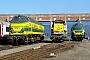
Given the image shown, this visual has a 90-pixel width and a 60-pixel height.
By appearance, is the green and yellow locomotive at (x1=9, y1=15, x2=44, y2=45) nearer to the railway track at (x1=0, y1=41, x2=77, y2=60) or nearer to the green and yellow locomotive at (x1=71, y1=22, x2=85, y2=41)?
the railway track at (x1=0, y1=41, x2=77, y2=60)

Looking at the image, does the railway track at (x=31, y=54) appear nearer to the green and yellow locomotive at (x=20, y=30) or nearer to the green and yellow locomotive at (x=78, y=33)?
the green and yellow locomotive at (x=20, y=30)

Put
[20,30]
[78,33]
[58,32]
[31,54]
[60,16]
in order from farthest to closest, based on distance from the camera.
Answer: [60,16] → [78,33] → [58,32] → [20,30] → [31,54]

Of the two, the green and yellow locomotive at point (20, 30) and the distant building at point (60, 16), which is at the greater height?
the distant building at point (60, 16)

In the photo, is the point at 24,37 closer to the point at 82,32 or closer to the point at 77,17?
the point at 82,32

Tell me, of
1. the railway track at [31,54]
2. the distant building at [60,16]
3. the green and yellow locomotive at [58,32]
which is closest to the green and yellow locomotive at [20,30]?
the railway track at [31,54]

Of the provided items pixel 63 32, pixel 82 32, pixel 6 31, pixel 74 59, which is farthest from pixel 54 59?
pixel 82 32

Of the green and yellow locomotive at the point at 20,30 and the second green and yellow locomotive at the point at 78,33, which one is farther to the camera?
the second green and yellow locomotive at the point at 78,33

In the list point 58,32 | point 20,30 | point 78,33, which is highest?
point 20,30

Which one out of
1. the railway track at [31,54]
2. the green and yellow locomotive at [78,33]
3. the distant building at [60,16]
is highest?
the distant building at [60,16]

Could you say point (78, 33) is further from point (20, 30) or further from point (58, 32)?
point (20, 30)

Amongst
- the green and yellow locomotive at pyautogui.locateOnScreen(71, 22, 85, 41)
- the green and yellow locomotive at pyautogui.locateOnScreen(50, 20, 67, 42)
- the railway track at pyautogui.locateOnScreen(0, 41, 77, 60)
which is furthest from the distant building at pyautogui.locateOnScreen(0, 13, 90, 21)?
the railway track at pyautogui.locateOnScreen(0, 41, 77, 60)

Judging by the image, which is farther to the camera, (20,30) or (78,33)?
(78,33)

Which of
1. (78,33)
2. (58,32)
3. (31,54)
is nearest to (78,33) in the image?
(78,33)

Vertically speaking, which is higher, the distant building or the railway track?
the distant building
